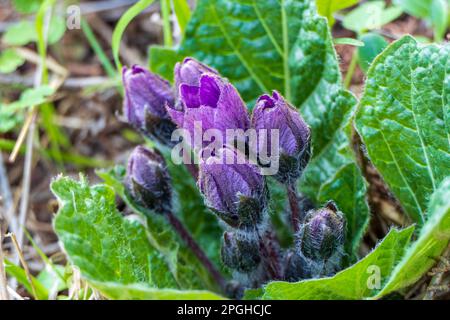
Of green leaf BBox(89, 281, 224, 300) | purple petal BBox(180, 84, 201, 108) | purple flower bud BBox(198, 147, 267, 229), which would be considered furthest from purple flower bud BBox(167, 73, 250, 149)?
green leaf BBox(89, 281, 224, 300)

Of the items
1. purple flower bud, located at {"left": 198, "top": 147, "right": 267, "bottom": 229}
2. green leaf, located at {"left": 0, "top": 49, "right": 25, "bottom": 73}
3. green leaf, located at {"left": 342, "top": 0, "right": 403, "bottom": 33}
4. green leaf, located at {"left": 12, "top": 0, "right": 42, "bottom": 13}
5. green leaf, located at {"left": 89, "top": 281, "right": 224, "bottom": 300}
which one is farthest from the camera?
green leaf, located at {"left": 12, "top": 0, "right": 42, "bottom": 13}

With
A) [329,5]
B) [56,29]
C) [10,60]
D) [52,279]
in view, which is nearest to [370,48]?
[329,5]

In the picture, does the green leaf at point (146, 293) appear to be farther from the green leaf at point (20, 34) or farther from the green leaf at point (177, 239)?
the green leaf at point (20, 34)

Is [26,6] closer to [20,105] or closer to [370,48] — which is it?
[20,105]

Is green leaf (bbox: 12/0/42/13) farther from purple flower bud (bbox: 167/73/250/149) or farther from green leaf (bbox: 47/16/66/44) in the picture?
purple flower bud (bbox: 167/73/250/149)

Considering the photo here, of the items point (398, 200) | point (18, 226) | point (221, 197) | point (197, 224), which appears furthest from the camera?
point (18, 226)

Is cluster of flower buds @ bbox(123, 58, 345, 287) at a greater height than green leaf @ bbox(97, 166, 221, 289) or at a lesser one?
greater

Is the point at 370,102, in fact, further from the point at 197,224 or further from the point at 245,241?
the point at 197,224
